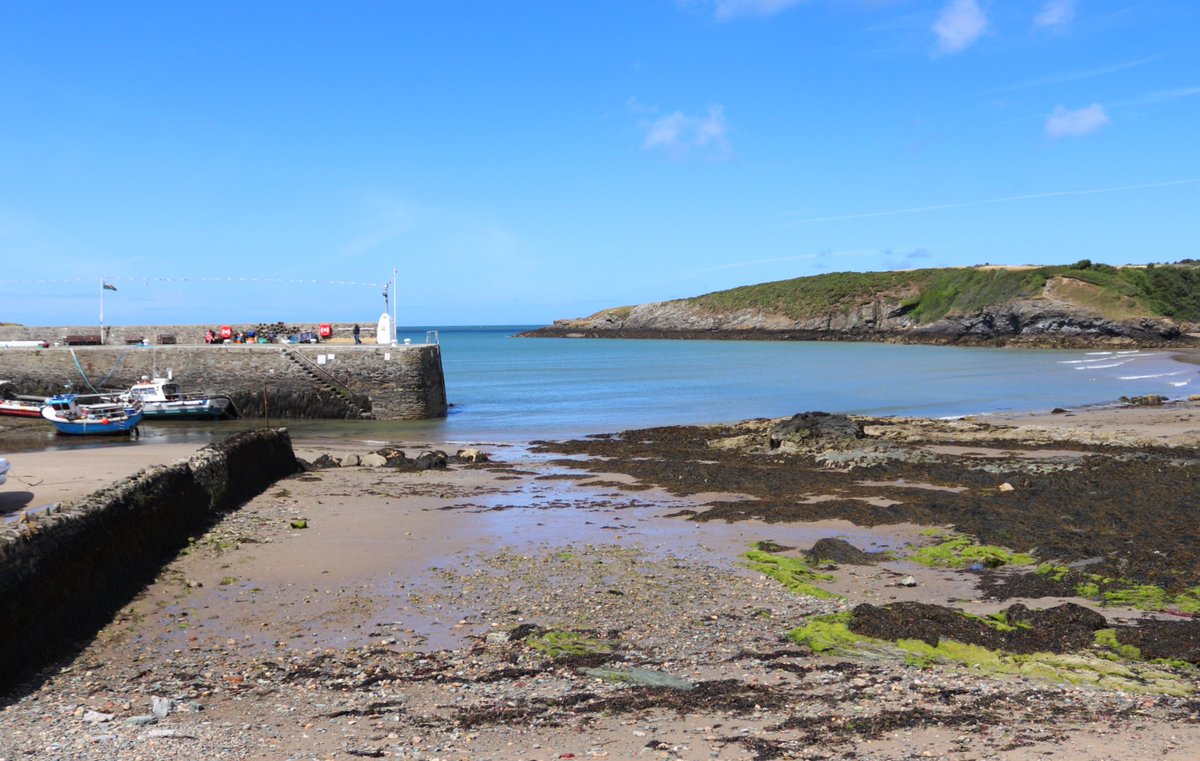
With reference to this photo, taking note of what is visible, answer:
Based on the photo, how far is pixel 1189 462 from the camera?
19031mm

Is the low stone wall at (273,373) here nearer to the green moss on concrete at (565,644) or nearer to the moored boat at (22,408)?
the moored boat at (22,408)

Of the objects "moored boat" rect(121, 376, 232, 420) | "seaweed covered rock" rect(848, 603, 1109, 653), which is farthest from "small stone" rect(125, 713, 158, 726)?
"moored boat" rect(121, 376, 232, 420)

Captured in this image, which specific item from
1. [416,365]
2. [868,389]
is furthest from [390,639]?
[868,389]

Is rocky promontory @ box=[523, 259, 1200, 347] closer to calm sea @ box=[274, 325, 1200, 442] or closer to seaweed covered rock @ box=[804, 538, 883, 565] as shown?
calm sea @ box=[274, 325, 1200, 442]

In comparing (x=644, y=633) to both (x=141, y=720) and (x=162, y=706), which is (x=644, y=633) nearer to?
(x=162, y=706)

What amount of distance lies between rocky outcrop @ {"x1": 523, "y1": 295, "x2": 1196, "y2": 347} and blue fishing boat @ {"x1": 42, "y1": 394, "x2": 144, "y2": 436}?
272 ft

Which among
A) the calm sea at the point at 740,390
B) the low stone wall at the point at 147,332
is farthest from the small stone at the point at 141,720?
the low stone wall at the point at 147,332

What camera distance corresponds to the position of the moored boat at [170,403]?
34062mm

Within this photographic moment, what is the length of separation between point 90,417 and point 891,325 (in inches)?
4093

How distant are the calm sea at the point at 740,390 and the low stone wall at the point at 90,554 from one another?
1483cm

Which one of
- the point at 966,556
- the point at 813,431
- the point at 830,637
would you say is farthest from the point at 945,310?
the point at 830,637

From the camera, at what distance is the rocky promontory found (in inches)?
3674

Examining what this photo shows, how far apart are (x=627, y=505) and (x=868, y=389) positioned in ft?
106

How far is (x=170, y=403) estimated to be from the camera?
34.2m
